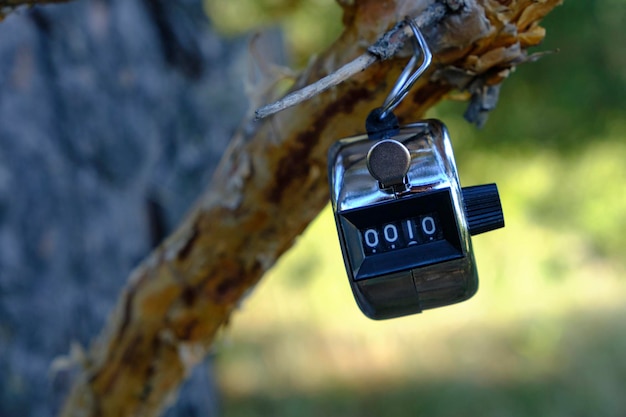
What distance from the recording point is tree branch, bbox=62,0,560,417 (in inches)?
31.9

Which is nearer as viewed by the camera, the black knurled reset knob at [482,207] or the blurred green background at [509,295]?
the black knurled reset knob at [482,207]

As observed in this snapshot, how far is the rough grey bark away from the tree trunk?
39 cm

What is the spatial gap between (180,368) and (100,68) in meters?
1.38

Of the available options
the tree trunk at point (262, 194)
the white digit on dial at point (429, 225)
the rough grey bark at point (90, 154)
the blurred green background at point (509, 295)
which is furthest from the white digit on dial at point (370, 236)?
the blurred green background at point (509, 295)

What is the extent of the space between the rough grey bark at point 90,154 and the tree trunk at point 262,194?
1.29 feet

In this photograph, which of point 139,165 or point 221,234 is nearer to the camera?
point 221,234

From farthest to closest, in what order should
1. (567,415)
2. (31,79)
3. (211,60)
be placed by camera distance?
(567,415) < (211,60) < (31,79)

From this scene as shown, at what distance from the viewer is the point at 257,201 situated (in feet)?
3.62

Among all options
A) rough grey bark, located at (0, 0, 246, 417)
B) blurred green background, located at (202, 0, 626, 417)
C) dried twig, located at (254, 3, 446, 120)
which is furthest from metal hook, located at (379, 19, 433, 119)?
blurred green background, located at (202, 0, 626, 417)

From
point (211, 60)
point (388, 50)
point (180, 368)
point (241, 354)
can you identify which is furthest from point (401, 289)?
point (241, 354)

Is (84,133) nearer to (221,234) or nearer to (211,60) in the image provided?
(211,60)

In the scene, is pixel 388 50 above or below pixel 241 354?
above

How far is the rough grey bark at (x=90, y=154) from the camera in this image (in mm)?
2104

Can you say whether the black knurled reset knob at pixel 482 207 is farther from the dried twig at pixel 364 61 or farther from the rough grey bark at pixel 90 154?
the rough grey bark at pixel 90 154
